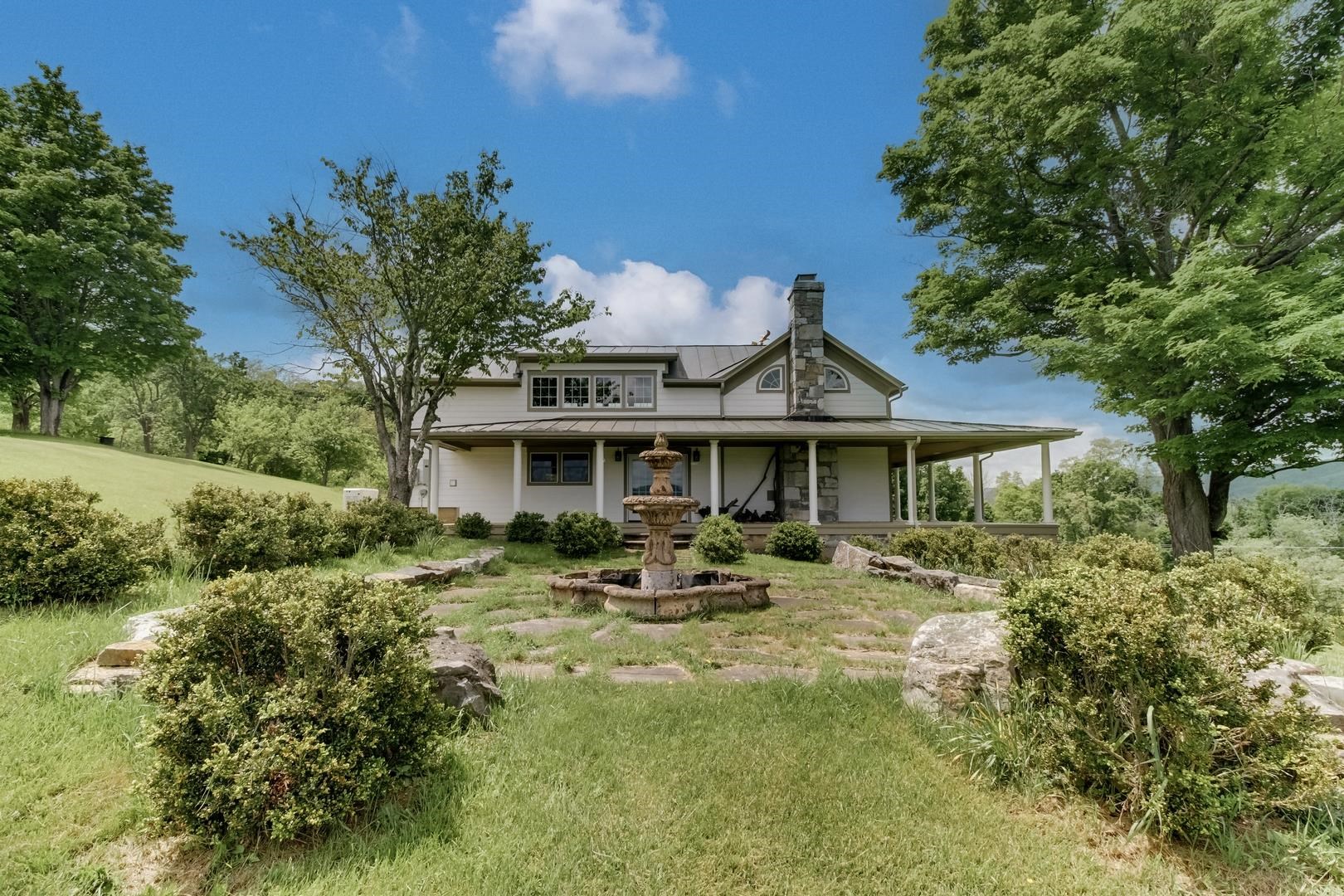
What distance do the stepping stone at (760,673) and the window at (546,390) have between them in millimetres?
13293

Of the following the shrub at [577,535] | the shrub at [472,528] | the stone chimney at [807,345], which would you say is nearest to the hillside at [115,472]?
the shrub at [472,528]

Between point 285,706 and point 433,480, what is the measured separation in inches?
535

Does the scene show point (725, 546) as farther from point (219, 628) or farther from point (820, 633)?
point (219, 628)

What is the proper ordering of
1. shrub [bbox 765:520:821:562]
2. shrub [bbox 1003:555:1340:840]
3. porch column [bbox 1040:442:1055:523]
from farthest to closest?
porch column [bbox 1040:442:1055:523] → shrub [bbox 765:520:821:562] → shrub [bbox 1003:555:1340:840]

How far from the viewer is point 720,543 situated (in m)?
10.7

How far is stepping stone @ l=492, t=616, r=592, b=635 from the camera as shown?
541 cm

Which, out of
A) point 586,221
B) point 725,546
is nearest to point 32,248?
point 586,221

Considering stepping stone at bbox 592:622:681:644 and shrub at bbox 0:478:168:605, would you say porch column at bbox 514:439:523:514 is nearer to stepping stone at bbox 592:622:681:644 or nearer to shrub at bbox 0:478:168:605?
stepping stone at bbox 592:622:681:644

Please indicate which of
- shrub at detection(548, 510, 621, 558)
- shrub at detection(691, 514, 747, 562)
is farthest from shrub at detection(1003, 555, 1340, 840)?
shrub at detection(548, 510, 621, 558)

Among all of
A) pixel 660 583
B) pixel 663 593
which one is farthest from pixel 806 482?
pixel 663 593

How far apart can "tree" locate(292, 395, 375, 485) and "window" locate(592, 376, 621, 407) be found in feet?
63.9

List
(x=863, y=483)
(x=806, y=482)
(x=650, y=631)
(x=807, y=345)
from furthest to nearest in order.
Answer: (x=863, y=483) → (x=807, y=345) → (x=806, y=482) → (x=650, y=631)

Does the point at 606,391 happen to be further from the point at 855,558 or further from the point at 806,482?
the point at 855,558

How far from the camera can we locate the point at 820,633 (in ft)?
17.7
